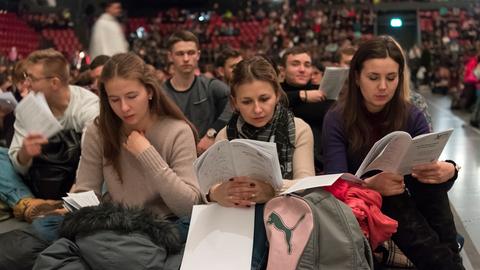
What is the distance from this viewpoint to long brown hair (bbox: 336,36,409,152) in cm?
231

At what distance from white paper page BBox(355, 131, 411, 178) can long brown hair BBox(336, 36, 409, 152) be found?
28 centimetres

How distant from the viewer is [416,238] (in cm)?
215

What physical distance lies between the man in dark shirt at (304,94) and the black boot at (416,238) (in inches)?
32.5

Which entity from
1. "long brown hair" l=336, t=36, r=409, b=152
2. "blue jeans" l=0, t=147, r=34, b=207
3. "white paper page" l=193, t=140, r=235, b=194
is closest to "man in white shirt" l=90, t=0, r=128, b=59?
"blue jeans" l=0, t=147, r=34, b=207

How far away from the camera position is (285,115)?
8.06ft

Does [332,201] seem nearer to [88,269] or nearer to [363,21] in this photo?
[88,269]

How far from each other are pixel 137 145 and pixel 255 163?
1.80 feet

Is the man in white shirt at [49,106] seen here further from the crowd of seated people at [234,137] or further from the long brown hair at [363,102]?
the long brown hair at [363,102]

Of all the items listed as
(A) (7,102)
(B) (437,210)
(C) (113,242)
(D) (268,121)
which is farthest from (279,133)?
(A) (7,102)

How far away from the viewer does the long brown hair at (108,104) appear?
7.61 ft

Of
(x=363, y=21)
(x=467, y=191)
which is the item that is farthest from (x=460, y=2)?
(x=467, y=191)

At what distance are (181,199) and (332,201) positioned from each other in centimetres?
62

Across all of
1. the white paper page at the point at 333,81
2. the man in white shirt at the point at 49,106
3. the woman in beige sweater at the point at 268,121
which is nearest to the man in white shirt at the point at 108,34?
the man in white shirt at the point at 49,106

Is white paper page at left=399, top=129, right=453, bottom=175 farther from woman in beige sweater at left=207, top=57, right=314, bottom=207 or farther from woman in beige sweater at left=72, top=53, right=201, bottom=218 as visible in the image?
woman in beige sweater at left=72, top=53, right=201, bottom=218
